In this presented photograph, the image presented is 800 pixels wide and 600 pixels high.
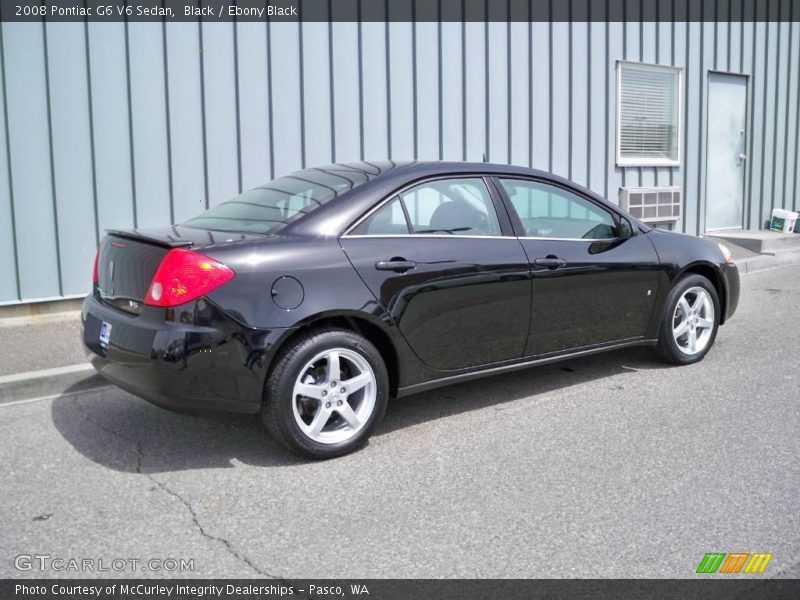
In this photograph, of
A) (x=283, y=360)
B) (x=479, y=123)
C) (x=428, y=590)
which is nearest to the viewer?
(x=428, y=590)

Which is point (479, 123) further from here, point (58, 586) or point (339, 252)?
point (58, 586)

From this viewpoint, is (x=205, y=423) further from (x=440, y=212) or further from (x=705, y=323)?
(x=705, y=323)

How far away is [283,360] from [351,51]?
5260 mm

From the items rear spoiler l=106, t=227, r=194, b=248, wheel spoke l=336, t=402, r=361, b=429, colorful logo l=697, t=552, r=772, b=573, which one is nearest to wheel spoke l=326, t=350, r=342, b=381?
wheel spoke l=336, t=402, r=361, b=429

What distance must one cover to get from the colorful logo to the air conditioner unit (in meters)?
8.25

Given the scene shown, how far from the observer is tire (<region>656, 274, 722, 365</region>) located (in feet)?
18.7

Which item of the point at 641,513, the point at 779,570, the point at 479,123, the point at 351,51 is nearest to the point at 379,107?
the point at 351,51

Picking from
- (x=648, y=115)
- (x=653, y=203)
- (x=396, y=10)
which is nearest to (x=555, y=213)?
(x=396, y=10)

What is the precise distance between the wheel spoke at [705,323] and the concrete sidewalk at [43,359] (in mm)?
4111

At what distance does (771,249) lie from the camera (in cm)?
1166

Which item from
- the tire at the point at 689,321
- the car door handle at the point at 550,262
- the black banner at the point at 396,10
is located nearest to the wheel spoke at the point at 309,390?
the car door handle at the point at 550,262

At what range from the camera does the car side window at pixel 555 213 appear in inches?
197

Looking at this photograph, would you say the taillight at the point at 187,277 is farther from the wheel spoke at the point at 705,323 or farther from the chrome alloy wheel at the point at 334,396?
the wheel spoke at the point at 705,323

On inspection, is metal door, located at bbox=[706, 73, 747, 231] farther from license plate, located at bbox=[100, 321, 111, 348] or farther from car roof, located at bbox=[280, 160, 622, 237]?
license plate, located at bbox=[100, 321, 111, 348]
